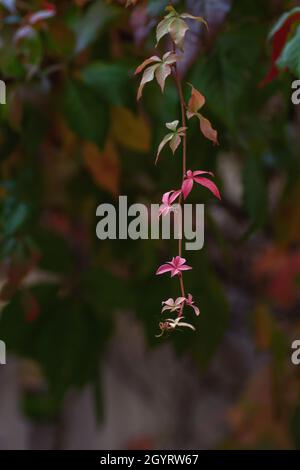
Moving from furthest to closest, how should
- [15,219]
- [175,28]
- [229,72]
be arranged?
[15,219]
[229,72]
[175,28]

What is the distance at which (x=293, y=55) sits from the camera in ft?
2.12

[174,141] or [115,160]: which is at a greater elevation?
[115,160]

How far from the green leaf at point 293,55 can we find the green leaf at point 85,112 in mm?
245

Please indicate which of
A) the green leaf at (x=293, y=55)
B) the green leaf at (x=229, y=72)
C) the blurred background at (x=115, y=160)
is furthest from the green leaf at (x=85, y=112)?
the green leaf at (x=293, y=55)

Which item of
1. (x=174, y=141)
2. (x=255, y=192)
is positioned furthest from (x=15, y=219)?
(x=174, y=141)

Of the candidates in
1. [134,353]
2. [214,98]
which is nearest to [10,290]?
[214,98]

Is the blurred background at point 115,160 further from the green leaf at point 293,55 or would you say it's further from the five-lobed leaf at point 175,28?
the five-lobed leaf at point 175,28

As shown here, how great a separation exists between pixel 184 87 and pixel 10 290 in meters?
0.30

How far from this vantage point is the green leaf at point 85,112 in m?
0.86

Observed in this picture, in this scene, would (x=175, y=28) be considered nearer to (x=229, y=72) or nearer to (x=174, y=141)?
(x=174, y=141)

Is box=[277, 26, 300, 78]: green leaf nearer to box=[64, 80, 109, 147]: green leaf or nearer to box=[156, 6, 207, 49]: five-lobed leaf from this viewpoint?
box=[156, 6, 207, 49]: five-lobed leaf

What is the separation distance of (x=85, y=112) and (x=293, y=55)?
0.28 metres

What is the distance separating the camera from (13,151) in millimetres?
1021
